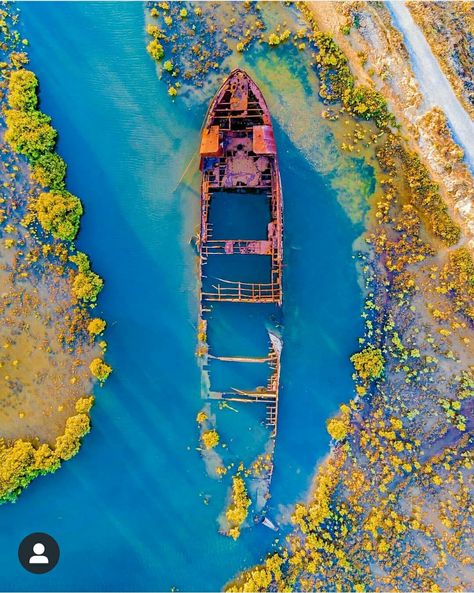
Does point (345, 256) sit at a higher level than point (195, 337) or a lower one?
higher

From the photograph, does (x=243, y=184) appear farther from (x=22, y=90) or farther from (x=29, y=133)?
(x=22, y=90)

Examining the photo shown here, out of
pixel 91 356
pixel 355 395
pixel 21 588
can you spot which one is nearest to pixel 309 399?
pixel 355 395

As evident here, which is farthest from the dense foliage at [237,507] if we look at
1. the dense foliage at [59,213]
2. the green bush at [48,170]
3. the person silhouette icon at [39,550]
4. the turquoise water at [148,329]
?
the green bush at [48,170]

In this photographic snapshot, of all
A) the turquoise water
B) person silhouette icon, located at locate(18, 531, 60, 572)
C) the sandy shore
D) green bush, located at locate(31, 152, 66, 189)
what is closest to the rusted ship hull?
the turquoise water

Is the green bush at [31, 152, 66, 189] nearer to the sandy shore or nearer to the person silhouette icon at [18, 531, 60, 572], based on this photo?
the sandy shore

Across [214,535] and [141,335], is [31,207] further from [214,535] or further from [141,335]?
[214,535]

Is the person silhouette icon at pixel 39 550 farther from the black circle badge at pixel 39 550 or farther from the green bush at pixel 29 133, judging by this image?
the green bush at pixel 29 133
